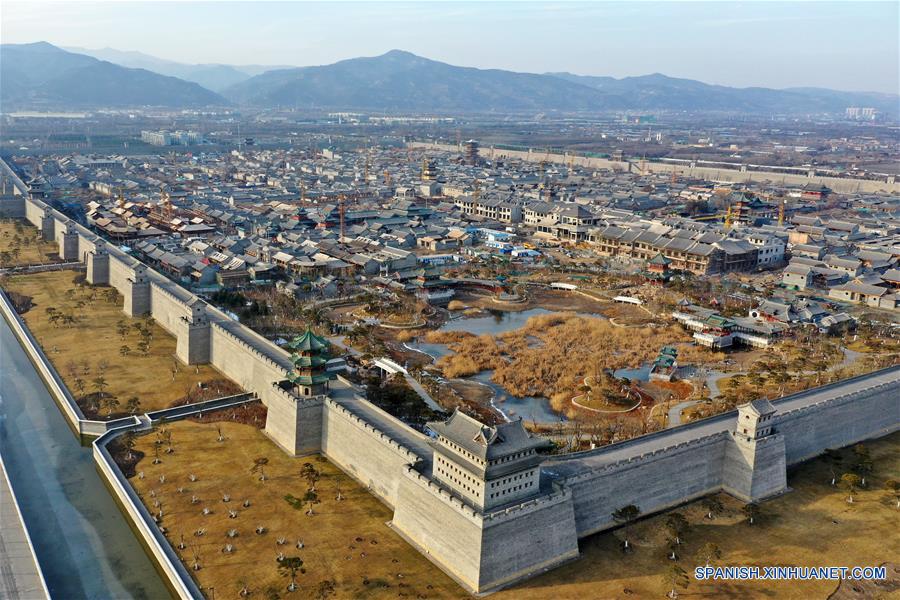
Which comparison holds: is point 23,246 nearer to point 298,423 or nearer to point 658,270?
point 298,423

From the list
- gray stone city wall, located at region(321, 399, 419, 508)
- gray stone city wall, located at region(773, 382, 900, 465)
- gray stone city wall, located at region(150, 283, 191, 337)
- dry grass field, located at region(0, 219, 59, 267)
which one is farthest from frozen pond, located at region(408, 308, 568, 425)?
dry grass field, located at region(0, 219, 59, 267)

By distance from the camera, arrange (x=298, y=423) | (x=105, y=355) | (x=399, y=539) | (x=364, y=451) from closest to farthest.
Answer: (x=399, y=539), (x=364, y=451), (x=298, y=423), (x=105, y=355)

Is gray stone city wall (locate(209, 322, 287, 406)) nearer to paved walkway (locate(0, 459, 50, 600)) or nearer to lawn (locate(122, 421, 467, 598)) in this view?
lawn (locate(122, 421, 467, 598))

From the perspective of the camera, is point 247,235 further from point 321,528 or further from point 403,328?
point 321,528

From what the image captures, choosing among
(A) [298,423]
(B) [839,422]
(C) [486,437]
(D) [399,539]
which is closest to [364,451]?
(A) [298,423]

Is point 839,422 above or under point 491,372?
above

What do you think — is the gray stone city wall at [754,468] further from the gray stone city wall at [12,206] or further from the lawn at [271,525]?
the gray stone city wall at [12,206]
